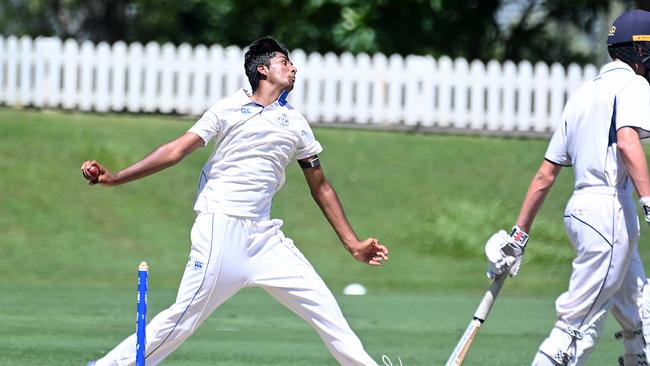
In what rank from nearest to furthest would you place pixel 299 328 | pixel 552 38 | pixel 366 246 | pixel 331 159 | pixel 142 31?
pixel 366 246
pixel 299 328
pixel 331 159
pixel 552 38
pixel 142 31

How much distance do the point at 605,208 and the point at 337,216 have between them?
156 cm

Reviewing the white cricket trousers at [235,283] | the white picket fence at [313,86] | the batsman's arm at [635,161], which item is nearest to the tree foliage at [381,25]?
the white picket fence at [313,86]

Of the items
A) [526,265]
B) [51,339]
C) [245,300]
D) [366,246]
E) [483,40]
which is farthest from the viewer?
Result: [483,40]

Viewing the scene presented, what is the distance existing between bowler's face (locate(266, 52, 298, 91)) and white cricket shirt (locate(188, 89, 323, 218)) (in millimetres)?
156

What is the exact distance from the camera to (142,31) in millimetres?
31938

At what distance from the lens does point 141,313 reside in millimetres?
6344

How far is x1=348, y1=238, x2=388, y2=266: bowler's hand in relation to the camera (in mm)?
7496

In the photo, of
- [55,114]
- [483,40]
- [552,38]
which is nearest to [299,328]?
[55,114]

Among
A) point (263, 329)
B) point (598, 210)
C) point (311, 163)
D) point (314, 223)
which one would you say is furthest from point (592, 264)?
point (314, 223)

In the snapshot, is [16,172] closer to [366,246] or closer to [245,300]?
[245,300]

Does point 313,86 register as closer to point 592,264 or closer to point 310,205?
point 310,205

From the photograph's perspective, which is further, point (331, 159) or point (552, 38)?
point (552, 38)

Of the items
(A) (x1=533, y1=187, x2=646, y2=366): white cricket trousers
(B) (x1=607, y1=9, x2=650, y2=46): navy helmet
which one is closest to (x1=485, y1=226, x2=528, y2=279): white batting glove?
(A) (x1=533, y1=187, x2=646, y2=366): white cricket trousers

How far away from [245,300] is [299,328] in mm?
2598
